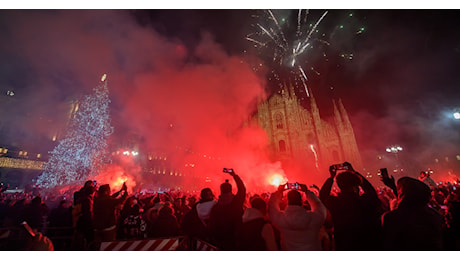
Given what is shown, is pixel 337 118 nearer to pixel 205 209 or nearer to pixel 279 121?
pixel 279 121

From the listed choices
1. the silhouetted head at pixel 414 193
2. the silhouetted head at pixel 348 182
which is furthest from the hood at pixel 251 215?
the silhouetted head at pixel 414 193

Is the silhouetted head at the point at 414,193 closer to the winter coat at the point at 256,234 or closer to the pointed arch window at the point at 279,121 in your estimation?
the winter coat at the point at 256,234

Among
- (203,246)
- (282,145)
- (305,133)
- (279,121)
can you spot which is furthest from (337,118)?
(203,246)

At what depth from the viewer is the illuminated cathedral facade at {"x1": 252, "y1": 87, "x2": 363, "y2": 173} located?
3297 cm

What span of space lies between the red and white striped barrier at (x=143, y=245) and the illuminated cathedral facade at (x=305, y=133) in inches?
1235

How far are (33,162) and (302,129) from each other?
163 ft

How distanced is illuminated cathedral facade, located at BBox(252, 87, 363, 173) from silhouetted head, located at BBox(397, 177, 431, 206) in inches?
1237

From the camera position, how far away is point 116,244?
344cm

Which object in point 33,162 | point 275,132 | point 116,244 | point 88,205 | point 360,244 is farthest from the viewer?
point 275,132

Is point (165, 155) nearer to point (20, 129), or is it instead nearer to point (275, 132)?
point (20, 129)

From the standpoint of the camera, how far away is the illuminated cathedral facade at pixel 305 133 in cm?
3297

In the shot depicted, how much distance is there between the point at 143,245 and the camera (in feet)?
11.6

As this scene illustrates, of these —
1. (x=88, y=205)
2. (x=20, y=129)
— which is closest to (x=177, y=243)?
(x=88, y=205)

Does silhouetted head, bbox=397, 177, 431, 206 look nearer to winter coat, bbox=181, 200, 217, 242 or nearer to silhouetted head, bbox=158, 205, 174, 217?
winter coat, bbox=181, 200, 217, 242
